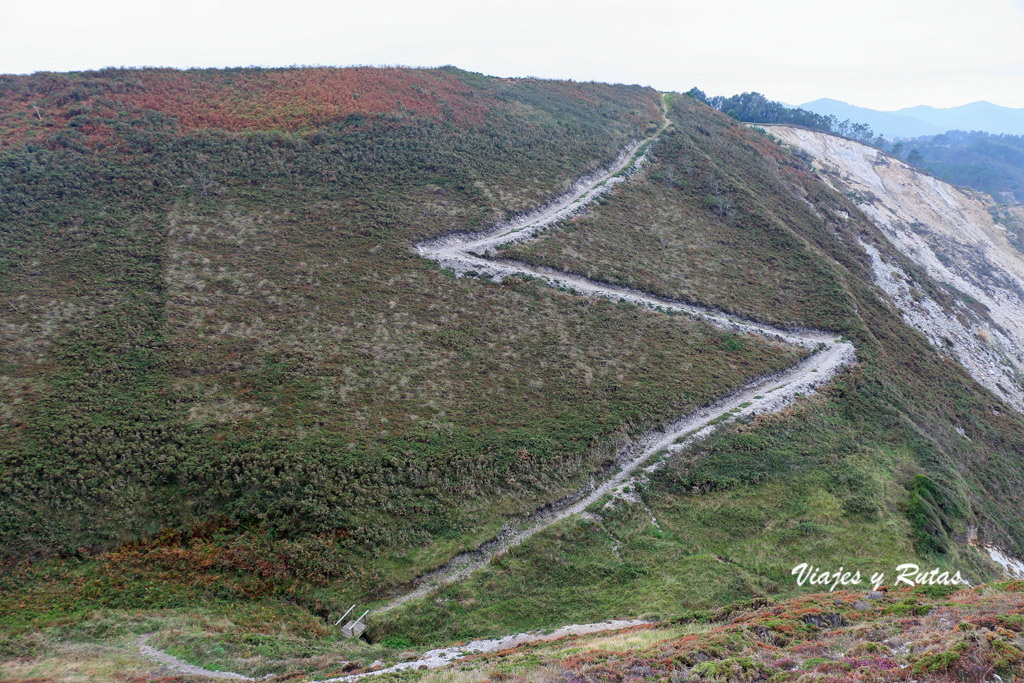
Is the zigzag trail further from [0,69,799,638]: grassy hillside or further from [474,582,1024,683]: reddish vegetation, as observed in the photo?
[474,582,1024,683]: reddish vegetation

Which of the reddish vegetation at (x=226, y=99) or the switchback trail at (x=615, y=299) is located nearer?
the switchback trail at (x=615, y=299)

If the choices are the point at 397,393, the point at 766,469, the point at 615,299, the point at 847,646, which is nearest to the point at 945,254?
the point at 615,299

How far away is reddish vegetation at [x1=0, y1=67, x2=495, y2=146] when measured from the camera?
5875 cm

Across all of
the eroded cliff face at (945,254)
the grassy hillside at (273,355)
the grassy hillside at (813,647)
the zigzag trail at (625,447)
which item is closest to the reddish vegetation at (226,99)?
the grassy hillside at (273,355)

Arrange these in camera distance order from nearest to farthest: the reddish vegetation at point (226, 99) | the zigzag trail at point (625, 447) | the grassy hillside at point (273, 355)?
the zigzag trail at point (625, 447)
the grassy hillside at point (273, 355)
the reddish vegetation at point (226, 99)

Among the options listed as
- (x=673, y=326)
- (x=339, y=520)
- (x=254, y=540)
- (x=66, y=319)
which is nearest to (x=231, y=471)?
(x=254, y=540)

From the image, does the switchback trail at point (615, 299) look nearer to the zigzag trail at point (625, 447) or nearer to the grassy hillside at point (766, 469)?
the zigzag trail at point (625, 447)

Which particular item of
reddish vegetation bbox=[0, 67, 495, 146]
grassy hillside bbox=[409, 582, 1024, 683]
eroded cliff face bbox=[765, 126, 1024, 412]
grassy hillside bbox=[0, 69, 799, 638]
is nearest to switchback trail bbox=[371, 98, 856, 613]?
grassy hillside bbox=[0, 69, 799, 638]

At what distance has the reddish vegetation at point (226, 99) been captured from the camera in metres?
58.8

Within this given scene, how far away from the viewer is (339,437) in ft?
→ 105

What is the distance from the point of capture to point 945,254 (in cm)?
9750

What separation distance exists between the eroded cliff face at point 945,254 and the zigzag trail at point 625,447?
918 inches

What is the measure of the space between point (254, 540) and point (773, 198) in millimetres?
80594

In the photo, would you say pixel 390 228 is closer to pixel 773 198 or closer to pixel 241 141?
pixel 241 141
